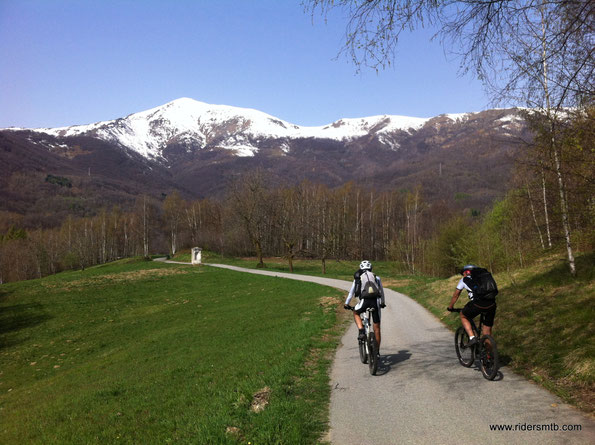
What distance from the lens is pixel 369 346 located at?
7.72 meters

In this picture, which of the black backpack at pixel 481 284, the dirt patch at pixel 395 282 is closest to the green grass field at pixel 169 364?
the black backpack at pixel 481 284

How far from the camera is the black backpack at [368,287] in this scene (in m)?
7.86

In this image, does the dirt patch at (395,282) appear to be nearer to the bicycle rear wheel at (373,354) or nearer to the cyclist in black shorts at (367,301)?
the cyclist in black shorts at (367,301)

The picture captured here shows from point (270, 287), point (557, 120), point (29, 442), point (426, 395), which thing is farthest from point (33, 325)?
point (557, 120)

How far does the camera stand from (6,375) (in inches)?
597

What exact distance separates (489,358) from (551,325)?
11.6 ft

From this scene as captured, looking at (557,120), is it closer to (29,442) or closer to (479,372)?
(479,372)

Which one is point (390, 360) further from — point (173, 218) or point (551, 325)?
point (173, 218)

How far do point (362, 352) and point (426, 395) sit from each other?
2.36 m

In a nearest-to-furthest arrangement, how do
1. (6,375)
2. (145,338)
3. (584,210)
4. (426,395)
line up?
(426,395), (584,210), (6,375), (145,338)

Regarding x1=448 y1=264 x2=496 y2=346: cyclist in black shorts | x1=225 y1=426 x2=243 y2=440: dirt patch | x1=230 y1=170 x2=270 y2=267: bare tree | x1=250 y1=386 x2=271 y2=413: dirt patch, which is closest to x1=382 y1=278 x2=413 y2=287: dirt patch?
x1=448 y1=264 x2=496 y2=346: cyclist in black shorts

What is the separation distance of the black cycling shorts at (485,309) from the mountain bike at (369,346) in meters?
1.87

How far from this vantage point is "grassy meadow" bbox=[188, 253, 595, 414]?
639 centimetres

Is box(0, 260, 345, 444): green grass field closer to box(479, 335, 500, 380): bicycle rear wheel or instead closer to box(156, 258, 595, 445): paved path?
box(156, 258, 595, 445): paved path
